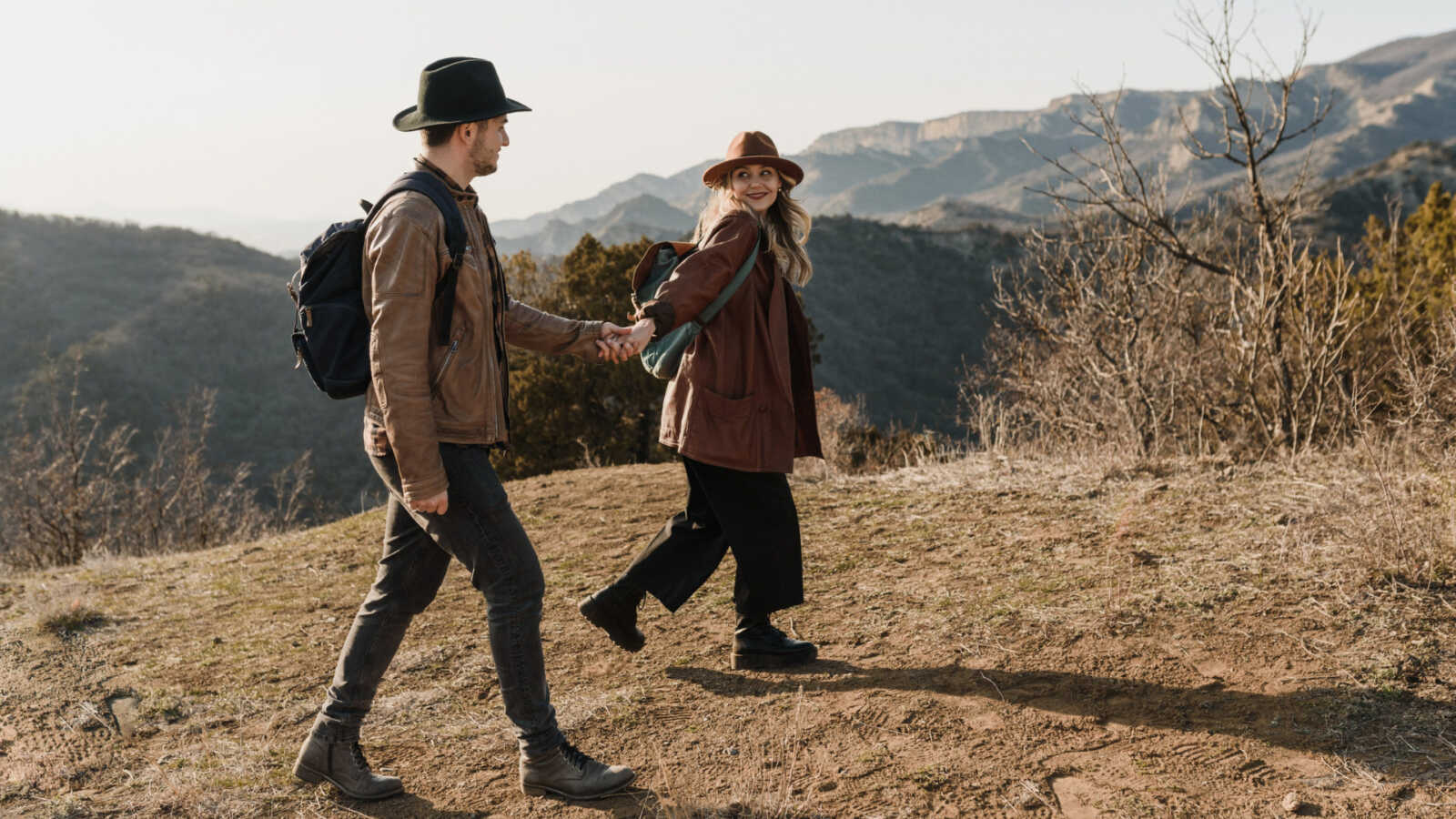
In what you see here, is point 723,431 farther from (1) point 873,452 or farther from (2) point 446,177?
(1) point 873,452

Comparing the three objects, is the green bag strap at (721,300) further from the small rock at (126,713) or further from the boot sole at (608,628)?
the small rock at (126,713)

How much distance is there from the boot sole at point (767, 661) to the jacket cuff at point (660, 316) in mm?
1223

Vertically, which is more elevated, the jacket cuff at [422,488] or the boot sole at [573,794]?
the jacket cuff at [422,488]

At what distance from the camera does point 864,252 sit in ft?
213

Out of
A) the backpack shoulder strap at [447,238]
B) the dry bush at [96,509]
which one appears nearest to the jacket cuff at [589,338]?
the backpack shoulder strap at [447,238]

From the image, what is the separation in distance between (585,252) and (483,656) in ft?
58.5

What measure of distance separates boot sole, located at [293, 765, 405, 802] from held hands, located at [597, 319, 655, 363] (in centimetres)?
140

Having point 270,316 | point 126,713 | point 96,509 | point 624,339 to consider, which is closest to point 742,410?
point 624,339

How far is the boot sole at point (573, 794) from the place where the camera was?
270 centimetres

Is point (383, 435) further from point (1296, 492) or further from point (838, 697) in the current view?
point (1296, 492)

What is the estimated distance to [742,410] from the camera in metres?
3.27

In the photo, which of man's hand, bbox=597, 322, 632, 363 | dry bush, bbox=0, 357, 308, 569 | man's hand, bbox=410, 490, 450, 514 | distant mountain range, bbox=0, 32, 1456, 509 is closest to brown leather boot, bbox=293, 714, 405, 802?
man's hand, bbox=410, 490, 450, 514

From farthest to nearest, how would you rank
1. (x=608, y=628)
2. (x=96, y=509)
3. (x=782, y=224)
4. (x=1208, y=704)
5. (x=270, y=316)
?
(x=270, y=316)
(x=96, y=509)
(x=608, y=628)
(x=782, y=224)
(x=1208, y=704)

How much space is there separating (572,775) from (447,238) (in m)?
1.47
